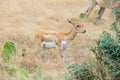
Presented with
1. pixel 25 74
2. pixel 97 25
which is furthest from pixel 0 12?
pixel 25 74

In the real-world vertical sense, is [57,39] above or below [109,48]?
above

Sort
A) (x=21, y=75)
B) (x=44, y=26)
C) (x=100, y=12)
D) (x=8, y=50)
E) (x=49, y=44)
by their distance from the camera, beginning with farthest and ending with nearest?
(x=100, y=12) → (x=44, y=26) → (x=49, y=44) → (x=8, y=50) → (x=21, y=75)

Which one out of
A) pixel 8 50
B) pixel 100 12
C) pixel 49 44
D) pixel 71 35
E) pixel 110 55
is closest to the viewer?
pixel 110 55

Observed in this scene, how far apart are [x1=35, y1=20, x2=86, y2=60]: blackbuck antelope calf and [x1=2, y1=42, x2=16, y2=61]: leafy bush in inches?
59.9

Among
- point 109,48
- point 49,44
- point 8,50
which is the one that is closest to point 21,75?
point 8,50

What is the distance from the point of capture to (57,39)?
444 inches

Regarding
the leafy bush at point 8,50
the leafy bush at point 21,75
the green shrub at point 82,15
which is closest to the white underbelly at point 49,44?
the leafy bush at point 8,50

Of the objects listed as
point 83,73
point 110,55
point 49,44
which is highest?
point 49,44

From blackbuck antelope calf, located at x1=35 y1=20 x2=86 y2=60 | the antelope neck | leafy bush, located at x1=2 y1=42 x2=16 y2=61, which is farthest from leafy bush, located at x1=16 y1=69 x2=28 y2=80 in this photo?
the antelope neck

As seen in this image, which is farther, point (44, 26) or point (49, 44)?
point (44, 26)

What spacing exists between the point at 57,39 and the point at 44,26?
6.71 ft

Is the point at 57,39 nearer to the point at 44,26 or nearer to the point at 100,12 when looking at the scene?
the point at 44,26

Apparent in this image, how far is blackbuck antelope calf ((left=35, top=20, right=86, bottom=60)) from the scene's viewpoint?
11211mm

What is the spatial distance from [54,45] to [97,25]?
3.18 metres
